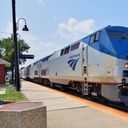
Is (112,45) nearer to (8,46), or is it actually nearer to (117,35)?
(117,35)

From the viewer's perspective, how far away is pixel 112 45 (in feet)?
24.8

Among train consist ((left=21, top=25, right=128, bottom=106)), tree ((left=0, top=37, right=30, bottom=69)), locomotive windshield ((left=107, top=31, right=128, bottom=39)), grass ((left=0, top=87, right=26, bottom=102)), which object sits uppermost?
tree ((left=0, top=37, right=30, bottom=69))

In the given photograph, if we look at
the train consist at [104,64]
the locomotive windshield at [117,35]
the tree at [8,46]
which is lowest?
the train consist at [104,64]

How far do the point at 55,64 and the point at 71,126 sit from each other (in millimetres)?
11029

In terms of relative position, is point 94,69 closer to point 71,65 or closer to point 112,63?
point 112,63

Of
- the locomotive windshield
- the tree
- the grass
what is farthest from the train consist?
the tree

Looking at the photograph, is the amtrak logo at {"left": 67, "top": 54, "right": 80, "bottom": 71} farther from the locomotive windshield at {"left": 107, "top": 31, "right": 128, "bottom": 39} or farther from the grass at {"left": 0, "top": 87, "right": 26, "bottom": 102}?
the grass at {"left": 0, "top": 87, "right": 26, "bottom": 102}

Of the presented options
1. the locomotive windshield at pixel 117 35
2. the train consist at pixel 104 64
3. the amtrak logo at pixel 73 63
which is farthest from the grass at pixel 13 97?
the locomotive windshield at pixel 117 35

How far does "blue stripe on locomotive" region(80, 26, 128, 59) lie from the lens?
23.8 ft

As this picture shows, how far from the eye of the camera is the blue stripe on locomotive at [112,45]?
7.27 metres

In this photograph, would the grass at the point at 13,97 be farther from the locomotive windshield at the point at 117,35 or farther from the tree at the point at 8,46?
the tree at the point at 8,46

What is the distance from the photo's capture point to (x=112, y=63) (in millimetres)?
7281

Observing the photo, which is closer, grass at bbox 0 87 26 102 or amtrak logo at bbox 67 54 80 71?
grass at bbox 0 87 26 102

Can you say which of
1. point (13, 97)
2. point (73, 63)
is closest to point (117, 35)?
point (73, 63)
